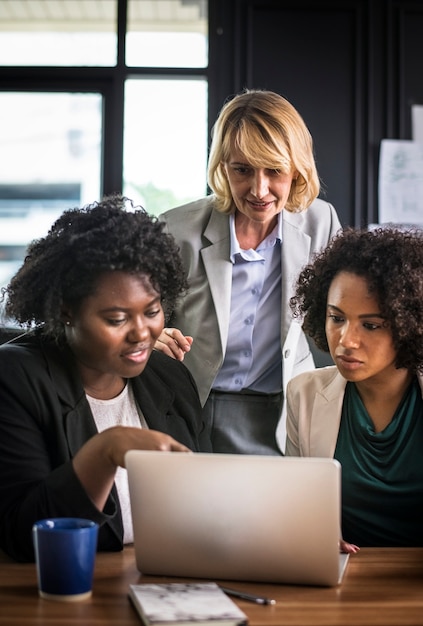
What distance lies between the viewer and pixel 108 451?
1364 millimetres

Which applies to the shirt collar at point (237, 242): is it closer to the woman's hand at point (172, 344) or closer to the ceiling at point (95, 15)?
the woman's hand at point (172, 344)

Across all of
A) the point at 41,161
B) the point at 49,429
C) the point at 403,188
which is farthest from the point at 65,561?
the point at 41,161

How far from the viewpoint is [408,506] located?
1.80 meters

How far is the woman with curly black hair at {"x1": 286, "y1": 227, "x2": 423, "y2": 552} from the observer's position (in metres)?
1.80

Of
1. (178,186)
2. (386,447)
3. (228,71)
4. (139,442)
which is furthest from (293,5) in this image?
(139,442)

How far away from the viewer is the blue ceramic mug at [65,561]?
1202mm

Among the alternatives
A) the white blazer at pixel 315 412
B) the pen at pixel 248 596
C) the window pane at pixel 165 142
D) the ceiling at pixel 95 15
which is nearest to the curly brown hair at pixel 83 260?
the white blazer at pixel 315 412

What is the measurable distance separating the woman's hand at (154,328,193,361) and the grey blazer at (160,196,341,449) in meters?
0.35

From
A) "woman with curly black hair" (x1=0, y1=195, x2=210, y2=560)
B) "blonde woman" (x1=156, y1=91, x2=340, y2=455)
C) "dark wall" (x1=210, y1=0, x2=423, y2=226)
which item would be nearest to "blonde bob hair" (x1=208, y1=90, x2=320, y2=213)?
"blonde woman" (x1=156, y1=91, x2=340, y2=455)

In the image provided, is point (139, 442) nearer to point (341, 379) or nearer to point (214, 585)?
point (214, 585)

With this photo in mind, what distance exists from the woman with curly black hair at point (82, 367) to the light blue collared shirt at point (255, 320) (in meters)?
0.70

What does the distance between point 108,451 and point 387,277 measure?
0.75 meters

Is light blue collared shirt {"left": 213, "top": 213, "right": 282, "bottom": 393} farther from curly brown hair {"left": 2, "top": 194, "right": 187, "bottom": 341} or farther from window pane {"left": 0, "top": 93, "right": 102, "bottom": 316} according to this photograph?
window pane {"left": 0, "top": 93, "right": 102, "bottom": 316}

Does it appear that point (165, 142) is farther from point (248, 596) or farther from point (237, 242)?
point (248, 596)
